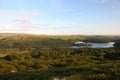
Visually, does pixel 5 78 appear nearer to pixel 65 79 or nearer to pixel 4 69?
pixel 65 79

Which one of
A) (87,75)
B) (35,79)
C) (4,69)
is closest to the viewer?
(87,75)

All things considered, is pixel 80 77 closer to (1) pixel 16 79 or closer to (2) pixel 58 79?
(2) pixel 58 79

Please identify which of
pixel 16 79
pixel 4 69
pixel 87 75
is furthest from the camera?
pixel 4 69

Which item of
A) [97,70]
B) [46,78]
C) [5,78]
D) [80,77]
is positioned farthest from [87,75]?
[5,78]

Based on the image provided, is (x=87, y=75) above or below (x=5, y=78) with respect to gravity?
above

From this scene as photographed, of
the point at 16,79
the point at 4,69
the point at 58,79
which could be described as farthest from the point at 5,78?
the point at 4,69

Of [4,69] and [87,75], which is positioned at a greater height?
[87,75]

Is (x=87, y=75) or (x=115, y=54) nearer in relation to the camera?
(x=87, y=75)

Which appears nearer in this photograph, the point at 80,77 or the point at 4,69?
the point at 80,77

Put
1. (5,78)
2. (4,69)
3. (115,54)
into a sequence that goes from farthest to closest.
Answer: (115,54)
(4,69)
(5,78)
